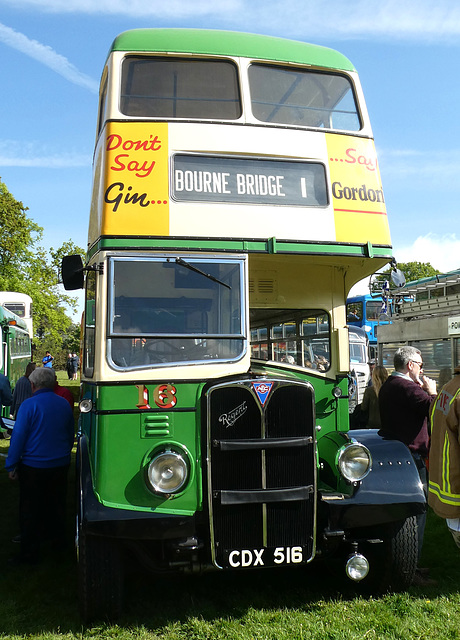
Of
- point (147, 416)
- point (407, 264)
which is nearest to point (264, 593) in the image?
point (147, 416)

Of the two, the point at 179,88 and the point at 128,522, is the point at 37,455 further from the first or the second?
the point at 179,88

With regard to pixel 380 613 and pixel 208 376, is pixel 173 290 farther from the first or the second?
pixel 380 613

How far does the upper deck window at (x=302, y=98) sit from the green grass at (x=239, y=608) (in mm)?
3818

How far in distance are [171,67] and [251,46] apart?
0.75 m

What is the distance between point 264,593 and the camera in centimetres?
480

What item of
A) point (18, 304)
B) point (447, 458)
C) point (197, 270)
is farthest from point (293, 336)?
point (18, 304)

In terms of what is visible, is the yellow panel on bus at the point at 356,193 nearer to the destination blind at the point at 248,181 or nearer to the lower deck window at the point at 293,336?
the destination blind at the point at 248,181

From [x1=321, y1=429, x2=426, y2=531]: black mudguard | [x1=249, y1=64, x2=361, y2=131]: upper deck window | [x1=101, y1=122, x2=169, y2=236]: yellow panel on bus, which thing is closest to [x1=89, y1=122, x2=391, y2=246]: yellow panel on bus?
[x1=101, y1=122, x2=169, y2=236]: yellow panel on bus

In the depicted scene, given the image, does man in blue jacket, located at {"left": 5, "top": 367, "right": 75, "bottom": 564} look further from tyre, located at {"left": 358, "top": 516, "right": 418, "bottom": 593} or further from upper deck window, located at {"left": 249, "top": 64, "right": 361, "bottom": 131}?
upper deck window, located at {"left": 249, "top": 64, "right": 361, "bottom": 131}

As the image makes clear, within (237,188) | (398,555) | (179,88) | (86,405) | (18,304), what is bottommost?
(398,555)

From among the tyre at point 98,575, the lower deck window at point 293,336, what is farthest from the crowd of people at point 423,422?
the tyre at point 98,575

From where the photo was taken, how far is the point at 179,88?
506 centimetres

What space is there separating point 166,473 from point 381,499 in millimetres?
1553

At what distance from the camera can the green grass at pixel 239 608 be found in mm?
4164
